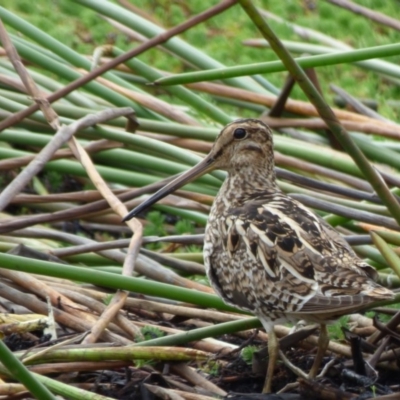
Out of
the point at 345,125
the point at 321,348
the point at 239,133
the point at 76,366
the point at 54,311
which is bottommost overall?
the point at 76,366

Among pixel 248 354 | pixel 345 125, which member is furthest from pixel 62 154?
pixel 248 354

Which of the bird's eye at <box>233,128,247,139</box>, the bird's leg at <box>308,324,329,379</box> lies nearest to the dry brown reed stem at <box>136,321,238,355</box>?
the bird's leg at <box>308,324,329,379</box>

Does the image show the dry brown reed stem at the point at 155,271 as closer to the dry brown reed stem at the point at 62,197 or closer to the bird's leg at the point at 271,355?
the dry brown reed stem at the point at 62,197

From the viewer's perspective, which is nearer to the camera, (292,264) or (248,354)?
(292,264)

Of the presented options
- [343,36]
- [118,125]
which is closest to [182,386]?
[118,125]

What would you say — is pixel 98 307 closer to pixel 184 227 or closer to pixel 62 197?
pixel 62 197

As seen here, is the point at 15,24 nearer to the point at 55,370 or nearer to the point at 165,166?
the point at 165,166

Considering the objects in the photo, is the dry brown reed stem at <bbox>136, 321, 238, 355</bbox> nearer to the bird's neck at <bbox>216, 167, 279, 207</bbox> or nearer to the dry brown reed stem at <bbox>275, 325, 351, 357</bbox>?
the dry brown reed stem at <bbox>275, 325, 351, 357</bbox>
